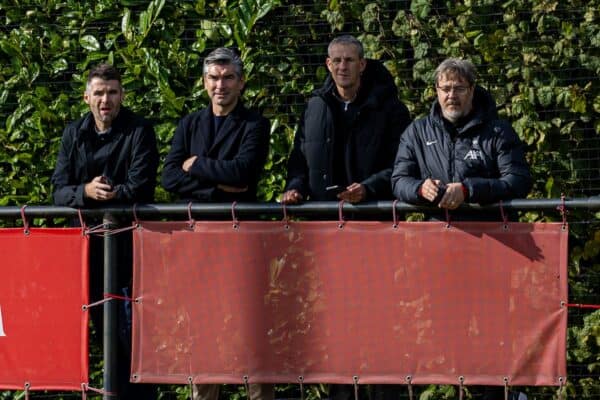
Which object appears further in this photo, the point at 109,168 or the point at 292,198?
the point at 109,168

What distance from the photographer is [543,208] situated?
6.71m

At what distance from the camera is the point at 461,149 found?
23.2 feet

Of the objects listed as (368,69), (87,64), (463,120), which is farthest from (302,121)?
(87,64)

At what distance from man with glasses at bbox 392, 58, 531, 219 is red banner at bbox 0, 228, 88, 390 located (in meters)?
1.68

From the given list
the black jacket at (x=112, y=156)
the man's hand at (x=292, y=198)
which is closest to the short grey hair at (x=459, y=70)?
the man's hand at (x=292, y=198)

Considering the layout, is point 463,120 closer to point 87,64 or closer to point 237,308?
point 237,308

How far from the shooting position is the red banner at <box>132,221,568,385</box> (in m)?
6.74

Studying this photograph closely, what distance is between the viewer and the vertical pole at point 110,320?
23.7 feet

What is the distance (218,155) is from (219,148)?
0.13 feet

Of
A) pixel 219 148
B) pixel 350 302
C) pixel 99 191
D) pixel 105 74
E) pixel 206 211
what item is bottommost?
pixel 350 302

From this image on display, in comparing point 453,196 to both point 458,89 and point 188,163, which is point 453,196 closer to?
point 458,89

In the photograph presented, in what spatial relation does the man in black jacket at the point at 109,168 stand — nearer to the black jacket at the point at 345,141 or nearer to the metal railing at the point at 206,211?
the metal railing at the point at 206,211

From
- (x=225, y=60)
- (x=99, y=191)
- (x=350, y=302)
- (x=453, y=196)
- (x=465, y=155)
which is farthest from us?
(x=225, y=60)

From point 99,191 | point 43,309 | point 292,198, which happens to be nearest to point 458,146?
point 292,198
